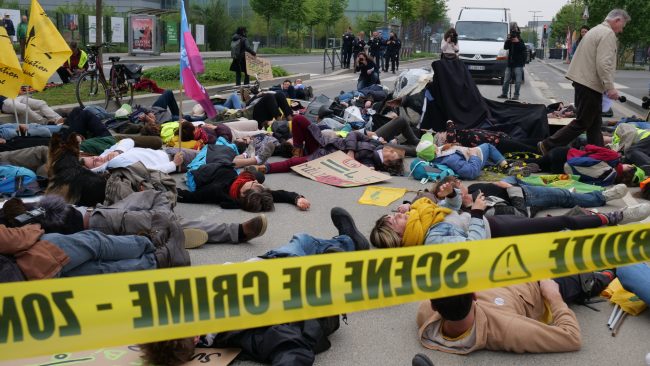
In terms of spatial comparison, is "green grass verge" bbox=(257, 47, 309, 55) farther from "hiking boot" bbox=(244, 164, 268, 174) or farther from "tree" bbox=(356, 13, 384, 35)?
"hiking boot" bbox=(244, 164, 268, 174)

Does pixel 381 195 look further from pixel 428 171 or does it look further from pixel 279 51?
pixel 279 51

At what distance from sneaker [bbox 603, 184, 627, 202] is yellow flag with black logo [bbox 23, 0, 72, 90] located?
7.02m

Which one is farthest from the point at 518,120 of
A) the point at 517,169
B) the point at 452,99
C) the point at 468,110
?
the point at 517,169

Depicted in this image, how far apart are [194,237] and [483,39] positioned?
21222mm

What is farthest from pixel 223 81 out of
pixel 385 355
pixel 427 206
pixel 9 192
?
pixel 385 355

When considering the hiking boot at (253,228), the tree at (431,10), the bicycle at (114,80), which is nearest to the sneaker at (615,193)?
the hiking boot at (253,228)

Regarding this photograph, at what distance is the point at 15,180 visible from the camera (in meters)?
6.81

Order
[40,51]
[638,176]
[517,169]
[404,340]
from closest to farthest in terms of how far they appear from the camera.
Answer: [404,340] → [638,176] → [517,169] → [40,51]

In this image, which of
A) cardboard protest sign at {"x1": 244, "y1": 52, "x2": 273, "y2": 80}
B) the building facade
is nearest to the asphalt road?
cardboard protest sign at {"x1": 244, "y1": 52, "x2": 273, "y2": 80}

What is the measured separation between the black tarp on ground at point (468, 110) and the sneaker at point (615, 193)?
10.5 feet

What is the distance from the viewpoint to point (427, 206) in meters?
5.33

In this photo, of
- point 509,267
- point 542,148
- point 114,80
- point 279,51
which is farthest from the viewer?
point 279,51

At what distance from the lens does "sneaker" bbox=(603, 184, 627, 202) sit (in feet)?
22.2

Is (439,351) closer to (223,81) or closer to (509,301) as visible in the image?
(509,301)
